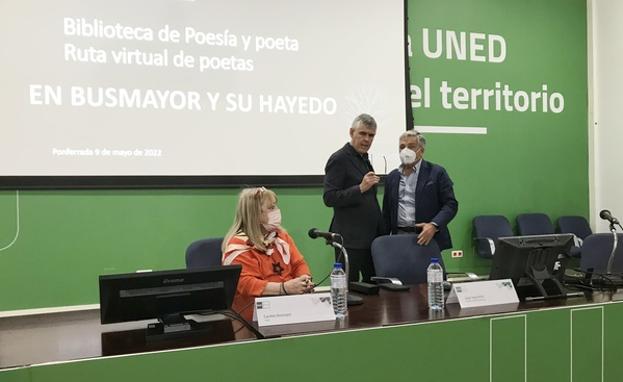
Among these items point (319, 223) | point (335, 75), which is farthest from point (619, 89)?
point (319, 223)

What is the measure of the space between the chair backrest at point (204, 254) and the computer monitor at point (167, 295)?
770 mm

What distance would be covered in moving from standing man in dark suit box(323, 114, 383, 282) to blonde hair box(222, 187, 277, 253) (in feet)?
3.48

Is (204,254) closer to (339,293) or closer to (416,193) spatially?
(339,293)

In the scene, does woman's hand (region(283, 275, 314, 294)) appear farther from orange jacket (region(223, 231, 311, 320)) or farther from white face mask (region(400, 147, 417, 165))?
white face mask (region(400, 147, 417, 165))

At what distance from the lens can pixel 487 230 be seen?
18.0 feet

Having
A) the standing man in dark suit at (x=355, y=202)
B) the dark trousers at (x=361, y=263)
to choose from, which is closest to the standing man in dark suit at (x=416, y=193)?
the standing man in dark suit at (x=355, y=202)

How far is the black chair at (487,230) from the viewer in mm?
5391

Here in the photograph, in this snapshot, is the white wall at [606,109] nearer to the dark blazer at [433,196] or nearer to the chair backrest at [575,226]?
the chair backrest at [575,226]

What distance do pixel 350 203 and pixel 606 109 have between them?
390cm

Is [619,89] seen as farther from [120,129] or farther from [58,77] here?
Result: [58,77]

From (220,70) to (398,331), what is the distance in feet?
10.1

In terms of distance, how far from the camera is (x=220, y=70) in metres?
4.53

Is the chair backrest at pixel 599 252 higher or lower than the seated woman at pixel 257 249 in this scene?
lower

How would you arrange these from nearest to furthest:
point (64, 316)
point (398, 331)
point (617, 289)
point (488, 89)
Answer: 1. point (398, 331)
2. point (64, 316)
3. point (617, 289)
4. point (488, 89)
